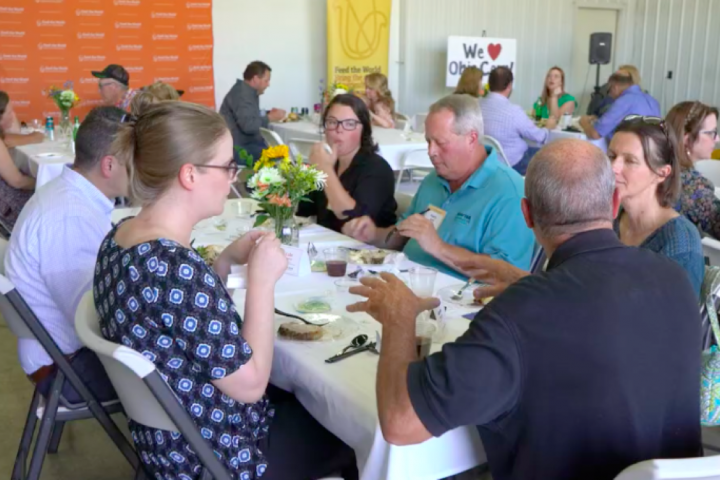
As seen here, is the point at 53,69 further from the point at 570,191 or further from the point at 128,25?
the point at 570,191

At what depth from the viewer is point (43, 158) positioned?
18.6 ft

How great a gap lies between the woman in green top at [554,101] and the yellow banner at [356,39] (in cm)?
233

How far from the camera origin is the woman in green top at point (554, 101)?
9.06 m

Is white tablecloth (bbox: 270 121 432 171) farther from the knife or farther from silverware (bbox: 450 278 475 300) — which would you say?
the knife

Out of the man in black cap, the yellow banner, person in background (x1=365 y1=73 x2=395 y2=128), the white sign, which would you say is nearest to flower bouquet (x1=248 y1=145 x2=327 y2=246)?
the man in black cap

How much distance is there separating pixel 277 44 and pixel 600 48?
16.0ft

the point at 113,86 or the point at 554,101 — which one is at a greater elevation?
the point at 113,86

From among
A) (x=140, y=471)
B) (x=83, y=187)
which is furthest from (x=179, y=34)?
(x=140, y=471)

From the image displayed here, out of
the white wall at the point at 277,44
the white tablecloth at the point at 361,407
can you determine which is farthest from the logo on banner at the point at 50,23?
the white tablecloth at the point at 361,407

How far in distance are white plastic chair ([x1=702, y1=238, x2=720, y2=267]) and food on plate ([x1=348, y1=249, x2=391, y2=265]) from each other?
133 cm

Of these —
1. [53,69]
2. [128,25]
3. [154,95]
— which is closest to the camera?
[154,95]

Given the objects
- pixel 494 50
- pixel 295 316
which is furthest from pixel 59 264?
pixel 494 50

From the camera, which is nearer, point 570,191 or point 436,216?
point 570,191

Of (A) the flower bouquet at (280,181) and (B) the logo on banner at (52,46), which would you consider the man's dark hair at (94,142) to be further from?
(B) the logo on banner at (52,46)
